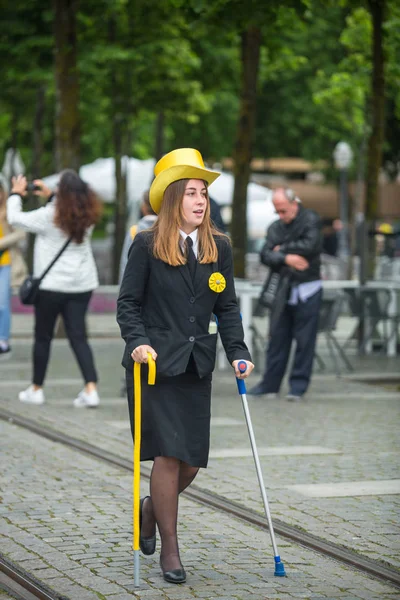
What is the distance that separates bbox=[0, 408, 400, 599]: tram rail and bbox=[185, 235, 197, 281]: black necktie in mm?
1499

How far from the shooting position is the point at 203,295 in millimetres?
5363

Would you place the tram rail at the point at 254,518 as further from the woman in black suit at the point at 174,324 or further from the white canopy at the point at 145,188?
the white canopy at the point at 145,188

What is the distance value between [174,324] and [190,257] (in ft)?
0.98

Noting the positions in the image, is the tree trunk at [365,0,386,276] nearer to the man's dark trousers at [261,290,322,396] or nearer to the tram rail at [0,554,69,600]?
the man's dark trousers at [261,290,322,396]

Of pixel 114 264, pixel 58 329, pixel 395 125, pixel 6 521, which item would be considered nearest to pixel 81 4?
pixel 58 329

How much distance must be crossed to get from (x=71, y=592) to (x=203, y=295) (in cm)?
134

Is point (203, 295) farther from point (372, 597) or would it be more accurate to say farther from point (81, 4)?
point (81, 4)

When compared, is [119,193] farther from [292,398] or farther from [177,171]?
[177,171]

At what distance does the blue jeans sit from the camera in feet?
45.6

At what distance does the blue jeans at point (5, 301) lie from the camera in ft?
45.6

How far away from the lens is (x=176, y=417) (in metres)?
5.29

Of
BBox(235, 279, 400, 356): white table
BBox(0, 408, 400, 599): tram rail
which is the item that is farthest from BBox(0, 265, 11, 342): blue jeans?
BBox(0, 408, 400, 599): tram rail

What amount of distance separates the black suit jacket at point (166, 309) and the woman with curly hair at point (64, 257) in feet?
16.9

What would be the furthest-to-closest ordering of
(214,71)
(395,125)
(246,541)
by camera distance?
(395,125) < (214,71) < (246,541)
